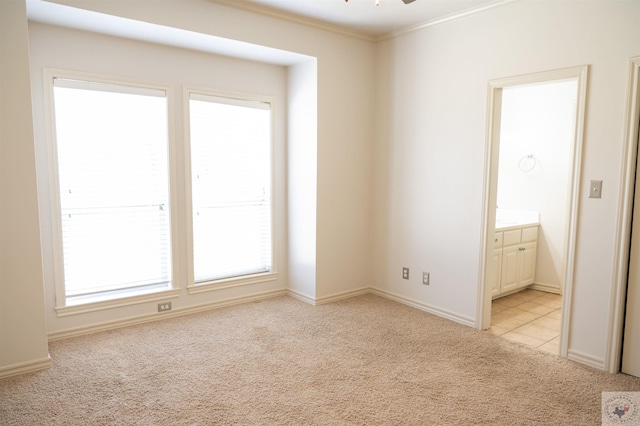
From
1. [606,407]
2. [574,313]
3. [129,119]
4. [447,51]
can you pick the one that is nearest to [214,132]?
[129,119]

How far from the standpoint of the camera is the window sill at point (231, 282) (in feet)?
13.4

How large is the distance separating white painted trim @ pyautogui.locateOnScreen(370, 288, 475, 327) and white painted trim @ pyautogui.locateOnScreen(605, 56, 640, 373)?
3.60 ft

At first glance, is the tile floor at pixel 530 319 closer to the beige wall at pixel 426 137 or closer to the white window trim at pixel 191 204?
the beige wall at pixel 426 137

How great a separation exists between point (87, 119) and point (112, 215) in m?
0.81

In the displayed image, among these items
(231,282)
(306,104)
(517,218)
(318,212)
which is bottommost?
(231,282)

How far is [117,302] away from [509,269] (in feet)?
13.0

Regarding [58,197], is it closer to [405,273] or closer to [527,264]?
[405,273]

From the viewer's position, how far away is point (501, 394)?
2.62 m

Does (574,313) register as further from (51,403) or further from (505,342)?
(51,403)

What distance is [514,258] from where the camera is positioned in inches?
185

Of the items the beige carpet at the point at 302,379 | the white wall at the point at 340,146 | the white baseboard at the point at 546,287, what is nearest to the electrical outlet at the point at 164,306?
the beige carpet at the point at 302,379

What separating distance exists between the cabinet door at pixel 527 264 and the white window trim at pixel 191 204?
278 cm

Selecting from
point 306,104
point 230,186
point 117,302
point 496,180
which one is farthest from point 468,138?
point 117,302

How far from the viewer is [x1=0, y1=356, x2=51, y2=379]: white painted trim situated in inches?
108
